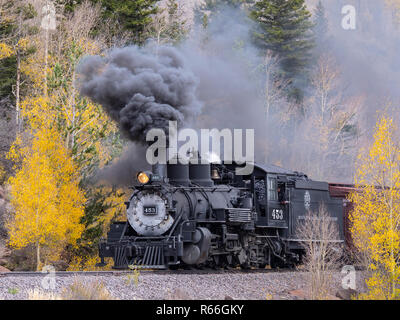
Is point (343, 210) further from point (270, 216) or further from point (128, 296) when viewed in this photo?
point (128, 296)

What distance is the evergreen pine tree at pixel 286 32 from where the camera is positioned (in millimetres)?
44656

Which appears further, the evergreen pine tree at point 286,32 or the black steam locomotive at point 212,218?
the evergreen pine tree at point 286,32

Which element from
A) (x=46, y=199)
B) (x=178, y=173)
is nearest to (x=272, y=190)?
(x=178, y=173)

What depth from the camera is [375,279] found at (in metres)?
16.9

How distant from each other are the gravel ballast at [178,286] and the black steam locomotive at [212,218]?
3.08 feet

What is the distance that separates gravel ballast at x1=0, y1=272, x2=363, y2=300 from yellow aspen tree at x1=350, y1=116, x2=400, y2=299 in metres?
1.51

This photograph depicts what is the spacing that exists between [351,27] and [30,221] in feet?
191

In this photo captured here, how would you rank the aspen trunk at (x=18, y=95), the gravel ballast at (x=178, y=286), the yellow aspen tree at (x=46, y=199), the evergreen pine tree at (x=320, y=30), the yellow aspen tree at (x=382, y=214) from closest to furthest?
1. the gravel ballast at (x=178, y=286)
2. the yellow aspen tree at (x=382, y=214)
3. the yellow aspen tree at (x=46, y=199)
4. the aspen trunk at (x=18, y=95)
5. the evergreen pine tree at (x=320, y=30)

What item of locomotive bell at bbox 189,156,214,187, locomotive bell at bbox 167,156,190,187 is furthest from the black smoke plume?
locomotive bell at bbox 189,156,214,187

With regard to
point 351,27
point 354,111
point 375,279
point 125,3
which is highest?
point 351,27

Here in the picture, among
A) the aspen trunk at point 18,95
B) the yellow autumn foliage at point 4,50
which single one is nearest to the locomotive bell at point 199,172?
the aspen trunk at point 18,95

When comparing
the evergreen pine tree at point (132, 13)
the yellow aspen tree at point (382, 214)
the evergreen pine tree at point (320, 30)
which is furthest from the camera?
the evergreen pine tree at point (320, 30)

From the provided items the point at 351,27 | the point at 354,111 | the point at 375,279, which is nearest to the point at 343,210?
the point at 375,279

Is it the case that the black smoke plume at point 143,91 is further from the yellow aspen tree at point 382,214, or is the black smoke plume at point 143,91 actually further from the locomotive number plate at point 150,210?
the yellow aspen tree at point 382,214
